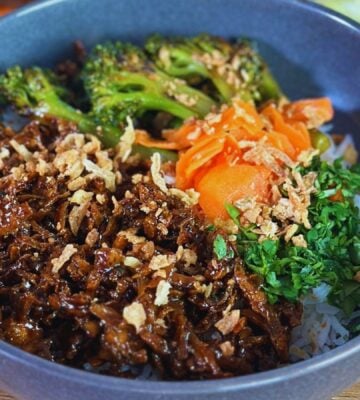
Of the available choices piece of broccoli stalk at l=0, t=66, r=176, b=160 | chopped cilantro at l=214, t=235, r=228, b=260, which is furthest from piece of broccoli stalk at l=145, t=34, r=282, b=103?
chopped cilantro at l=214, t=235, r=228, b=260

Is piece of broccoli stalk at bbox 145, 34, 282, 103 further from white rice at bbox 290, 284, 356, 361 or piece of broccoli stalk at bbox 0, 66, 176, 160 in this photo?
white rice at bbox 290, 284, 356, 361

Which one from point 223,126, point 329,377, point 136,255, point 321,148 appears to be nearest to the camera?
point 329,377

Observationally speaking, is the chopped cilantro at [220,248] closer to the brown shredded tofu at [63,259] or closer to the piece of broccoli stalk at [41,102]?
the brown shredded tofu at [63,259]

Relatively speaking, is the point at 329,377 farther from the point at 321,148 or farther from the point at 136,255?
the point at 321,148

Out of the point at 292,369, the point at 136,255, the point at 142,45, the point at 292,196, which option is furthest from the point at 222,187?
the point at 142,45

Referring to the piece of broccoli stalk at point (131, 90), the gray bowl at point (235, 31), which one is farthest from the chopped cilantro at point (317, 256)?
the gray bowl at point (235, 31)

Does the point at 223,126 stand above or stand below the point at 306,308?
above
